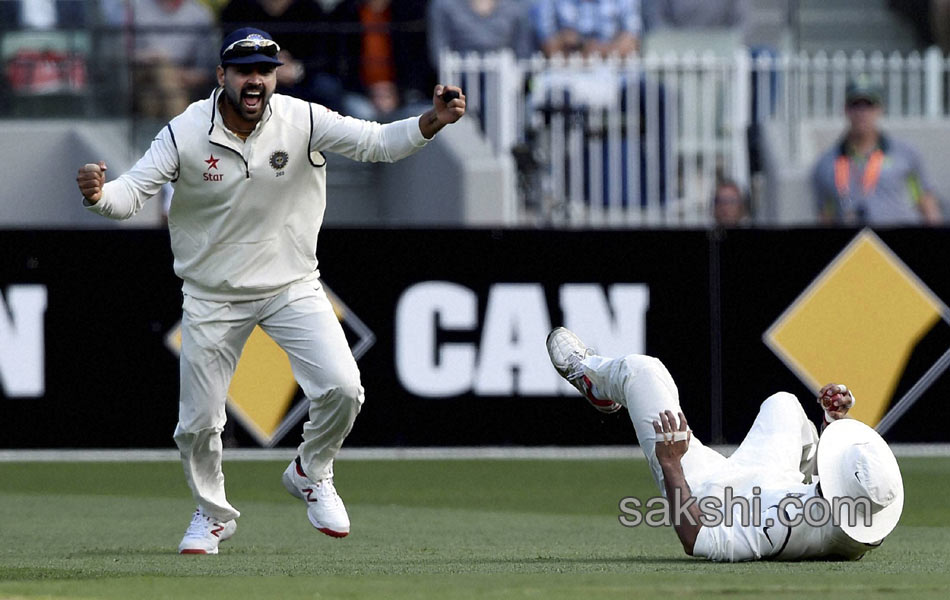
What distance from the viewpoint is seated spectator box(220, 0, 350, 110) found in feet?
48.4

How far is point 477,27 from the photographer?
50.0 ft

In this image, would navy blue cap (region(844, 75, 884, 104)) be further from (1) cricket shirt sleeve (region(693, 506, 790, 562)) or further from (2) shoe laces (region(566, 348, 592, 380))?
(1) cricket shirt sleeve (region(693, 506, 790, 562))

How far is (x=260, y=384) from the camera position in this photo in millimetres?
12000

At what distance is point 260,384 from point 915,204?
5.44m

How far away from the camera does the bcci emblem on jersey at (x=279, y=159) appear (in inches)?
299

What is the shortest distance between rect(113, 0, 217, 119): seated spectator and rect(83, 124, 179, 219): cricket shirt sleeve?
289 inches

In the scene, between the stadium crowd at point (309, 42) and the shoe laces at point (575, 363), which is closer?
the shoe laces at point (575, 363)

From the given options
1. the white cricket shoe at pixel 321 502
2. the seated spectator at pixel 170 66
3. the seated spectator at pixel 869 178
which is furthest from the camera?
the seated spectator at pixel 170 66

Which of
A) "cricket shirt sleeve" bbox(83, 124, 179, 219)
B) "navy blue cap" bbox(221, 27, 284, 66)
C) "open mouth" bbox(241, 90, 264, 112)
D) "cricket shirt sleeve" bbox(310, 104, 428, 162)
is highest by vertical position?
"navy blue cap" bbox(221, 27, 284, 66)

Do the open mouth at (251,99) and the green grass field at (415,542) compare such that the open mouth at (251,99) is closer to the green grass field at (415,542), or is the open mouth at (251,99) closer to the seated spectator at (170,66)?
the green grass field at (415,542)

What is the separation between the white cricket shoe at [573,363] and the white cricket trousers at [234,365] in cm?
92

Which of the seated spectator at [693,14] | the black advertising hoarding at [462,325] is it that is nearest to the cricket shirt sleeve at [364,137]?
the black advertising hoarding at [462,325]

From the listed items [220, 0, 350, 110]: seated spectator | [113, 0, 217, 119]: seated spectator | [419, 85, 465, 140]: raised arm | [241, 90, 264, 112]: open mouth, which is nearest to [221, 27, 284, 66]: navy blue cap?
[241, 90, 264, 112]: open mouth

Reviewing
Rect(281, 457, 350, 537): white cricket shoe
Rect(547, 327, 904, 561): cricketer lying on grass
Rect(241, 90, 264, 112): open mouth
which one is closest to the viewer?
Rect(547, 327, 904, 561): cricketer lying on grass
